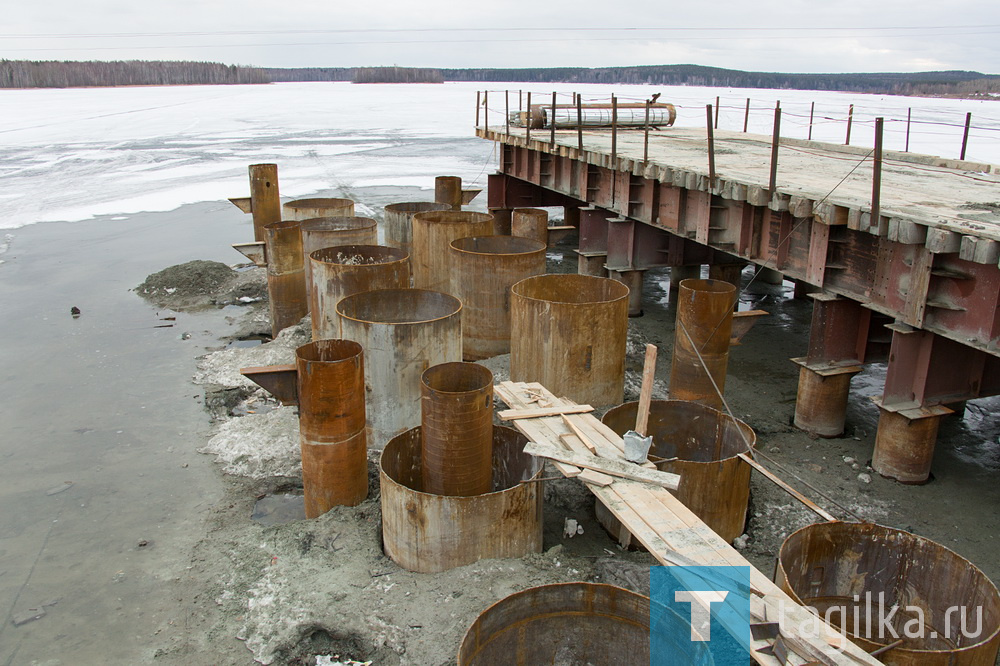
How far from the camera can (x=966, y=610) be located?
5281mm

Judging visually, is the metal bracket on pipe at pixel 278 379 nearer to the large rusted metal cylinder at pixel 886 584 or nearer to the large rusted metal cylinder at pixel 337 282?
the large rusted metal cylinder at pixel 337 282

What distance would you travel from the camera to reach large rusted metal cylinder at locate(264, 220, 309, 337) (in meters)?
12.7

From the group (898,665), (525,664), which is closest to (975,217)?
(898,665)

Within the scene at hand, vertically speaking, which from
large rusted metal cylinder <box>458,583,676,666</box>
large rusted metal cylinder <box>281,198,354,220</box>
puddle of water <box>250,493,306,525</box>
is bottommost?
puddle of water <box>250,493,306,525</box>

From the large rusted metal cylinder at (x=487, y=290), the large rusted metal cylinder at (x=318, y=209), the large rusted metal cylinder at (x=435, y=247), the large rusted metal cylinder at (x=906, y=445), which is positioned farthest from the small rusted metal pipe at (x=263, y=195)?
the large rusted metal cylinder at (x=906, y=445)

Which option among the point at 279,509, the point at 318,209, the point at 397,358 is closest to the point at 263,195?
the point at 318,209

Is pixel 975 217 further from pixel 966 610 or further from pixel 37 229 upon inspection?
pixel 37 229

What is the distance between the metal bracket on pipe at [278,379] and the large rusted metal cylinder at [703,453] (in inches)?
117

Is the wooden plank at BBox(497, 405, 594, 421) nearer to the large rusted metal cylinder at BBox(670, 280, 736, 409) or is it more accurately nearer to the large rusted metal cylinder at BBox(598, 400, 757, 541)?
the large rusted metal cylinder at BBox(598, 400, 757, 541)

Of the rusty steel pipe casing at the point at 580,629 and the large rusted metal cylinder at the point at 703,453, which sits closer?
the rusty steel pipe casing at the point at 580,629

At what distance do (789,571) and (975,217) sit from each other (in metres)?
4.19

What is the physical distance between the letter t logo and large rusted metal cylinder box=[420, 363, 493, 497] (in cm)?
244

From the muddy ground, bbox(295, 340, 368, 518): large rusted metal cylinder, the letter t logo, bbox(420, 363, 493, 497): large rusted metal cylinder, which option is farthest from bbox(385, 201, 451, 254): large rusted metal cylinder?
the letter t logo

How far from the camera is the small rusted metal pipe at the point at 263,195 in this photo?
15.5 m
